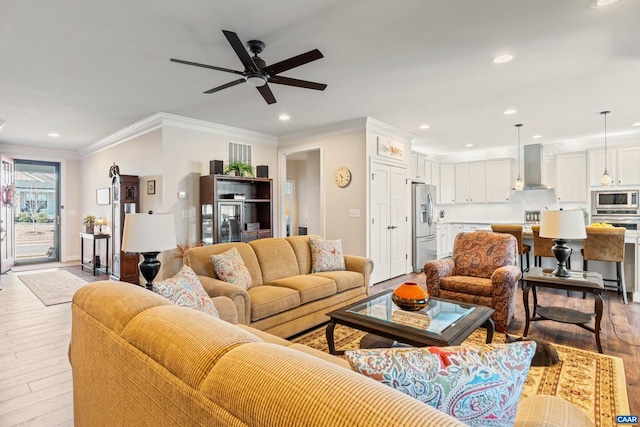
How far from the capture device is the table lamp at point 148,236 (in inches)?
88.1

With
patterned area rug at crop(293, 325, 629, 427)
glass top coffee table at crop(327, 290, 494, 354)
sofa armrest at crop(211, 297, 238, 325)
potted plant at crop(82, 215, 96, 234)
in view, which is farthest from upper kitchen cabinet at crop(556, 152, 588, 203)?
potted plant at crop(82, 215, 96, 234)

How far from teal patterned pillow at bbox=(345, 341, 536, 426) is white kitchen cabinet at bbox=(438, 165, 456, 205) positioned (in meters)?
8.25

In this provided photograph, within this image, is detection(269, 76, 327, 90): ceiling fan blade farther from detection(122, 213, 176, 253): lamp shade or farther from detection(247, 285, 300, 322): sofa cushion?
detection(247, 285, 300, 322): sofa cushion

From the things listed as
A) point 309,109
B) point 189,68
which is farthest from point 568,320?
point 189,68

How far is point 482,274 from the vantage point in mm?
3695

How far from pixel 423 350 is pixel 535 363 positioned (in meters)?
2.39

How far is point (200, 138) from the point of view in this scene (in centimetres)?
546

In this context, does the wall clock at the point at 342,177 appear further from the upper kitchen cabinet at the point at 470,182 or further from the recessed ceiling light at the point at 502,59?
the upper kitchen cabinet at the point at 470,182

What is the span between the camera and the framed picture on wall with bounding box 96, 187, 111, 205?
6.61 metres

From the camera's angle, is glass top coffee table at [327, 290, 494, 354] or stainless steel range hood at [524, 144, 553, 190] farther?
stainless steel range hood at [524, 144, 553, 190]

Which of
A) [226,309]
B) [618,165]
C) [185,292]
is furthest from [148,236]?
[618,165]

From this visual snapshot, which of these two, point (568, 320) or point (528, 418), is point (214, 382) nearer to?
point (528, 418)

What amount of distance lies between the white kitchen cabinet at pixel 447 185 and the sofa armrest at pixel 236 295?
277 inches

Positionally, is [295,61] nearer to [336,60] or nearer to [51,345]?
[336,60]
